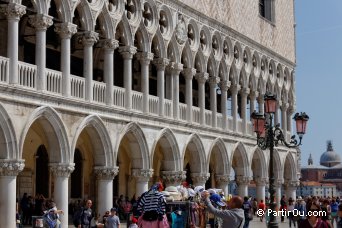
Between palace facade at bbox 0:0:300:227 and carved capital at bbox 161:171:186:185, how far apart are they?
45 mm

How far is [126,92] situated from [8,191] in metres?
5.66

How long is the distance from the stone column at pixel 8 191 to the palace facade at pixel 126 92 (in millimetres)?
24

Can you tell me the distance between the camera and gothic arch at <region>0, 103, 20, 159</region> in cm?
1691

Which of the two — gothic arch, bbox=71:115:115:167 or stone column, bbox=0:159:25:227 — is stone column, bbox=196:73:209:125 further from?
stone column, bbox=0:159:25:227

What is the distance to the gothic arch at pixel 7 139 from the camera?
16.9 m

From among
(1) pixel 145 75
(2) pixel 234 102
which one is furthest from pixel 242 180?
(1) pixel 145 75

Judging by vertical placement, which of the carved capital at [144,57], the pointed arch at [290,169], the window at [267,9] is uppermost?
the window at [267,9]

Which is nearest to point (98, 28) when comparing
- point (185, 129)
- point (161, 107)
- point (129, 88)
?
point (129, 88)

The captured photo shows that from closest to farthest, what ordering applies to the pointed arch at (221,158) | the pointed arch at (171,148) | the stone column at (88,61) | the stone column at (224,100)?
the stone column at (88,61) < the pointed arch at (171,148) < the pointed arch at (221,158) < the stone column at (224,100)

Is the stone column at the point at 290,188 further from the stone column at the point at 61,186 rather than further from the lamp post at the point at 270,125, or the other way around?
the stone column at the point at 61,186

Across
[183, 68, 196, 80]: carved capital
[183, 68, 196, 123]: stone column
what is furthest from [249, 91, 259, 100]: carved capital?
[183, 68, 196, 80]: carved capital

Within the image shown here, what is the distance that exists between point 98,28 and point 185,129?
5.01m

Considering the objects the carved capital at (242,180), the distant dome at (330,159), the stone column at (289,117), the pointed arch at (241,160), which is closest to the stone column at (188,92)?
the pointed arch at (241,160)

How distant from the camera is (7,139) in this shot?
55.8ft
